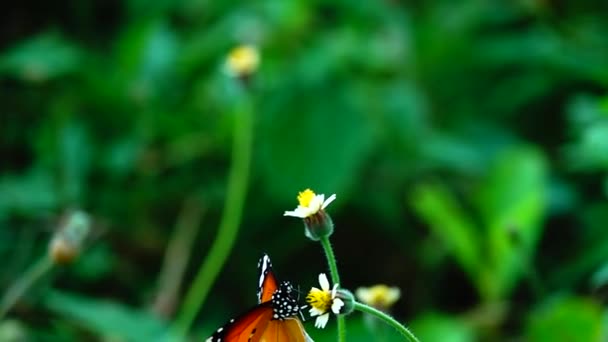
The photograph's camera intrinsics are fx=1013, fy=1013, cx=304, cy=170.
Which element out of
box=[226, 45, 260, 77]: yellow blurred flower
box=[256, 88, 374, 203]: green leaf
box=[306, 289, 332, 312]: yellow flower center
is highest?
box=[256, 88, 374, 203]: green leaf

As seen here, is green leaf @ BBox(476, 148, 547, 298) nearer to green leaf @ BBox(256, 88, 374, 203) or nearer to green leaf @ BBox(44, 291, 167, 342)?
green leaf @ BBox(256, 88, 374, 203)

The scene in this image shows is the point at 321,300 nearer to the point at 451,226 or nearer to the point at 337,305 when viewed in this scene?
the point at 337,305

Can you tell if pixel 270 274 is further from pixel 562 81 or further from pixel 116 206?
pixel 562 81

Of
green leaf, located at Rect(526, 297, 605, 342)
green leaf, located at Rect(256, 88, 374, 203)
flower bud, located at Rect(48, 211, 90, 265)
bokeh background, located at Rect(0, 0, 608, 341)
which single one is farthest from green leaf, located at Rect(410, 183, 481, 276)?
flower bud, located at Rect(48, 211, 90, 265)

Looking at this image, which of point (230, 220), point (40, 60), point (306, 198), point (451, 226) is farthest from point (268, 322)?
point (40, 60)

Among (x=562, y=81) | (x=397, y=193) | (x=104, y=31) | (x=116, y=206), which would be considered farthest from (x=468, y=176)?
(x=104, y=31)

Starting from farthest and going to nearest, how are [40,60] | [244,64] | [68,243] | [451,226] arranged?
[40,60]
[451,226]
[244,64]
[68,243]
